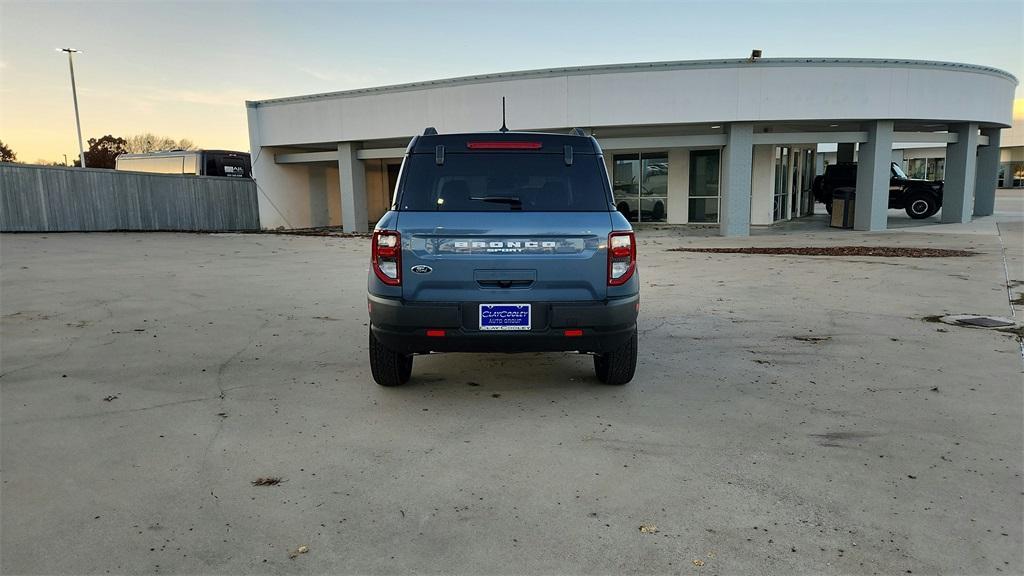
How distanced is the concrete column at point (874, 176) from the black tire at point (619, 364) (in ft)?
58.2

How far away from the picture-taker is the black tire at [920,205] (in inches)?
922

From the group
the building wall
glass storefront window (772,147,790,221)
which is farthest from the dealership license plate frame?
glass storefront window (772,147,790,221)

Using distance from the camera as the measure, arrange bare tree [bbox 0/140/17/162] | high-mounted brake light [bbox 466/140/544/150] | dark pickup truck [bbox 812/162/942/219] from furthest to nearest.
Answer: bare tree [bbox 0/140/17/162] < dark pickup truck [bbox 812/162/942/219] < high-mounted brake light [bbox 466/140/544/150]

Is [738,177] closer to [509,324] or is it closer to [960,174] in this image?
[960,174]

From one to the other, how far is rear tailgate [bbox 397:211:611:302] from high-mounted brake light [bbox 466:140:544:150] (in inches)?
26.7

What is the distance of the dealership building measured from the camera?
722 inches

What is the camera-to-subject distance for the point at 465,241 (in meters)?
4.26

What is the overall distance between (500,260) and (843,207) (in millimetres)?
20242

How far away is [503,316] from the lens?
14.0ft

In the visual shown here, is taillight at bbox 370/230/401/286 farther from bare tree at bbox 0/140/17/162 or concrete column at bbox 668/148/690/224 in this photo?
bare tree at bbox 0/140/17/162

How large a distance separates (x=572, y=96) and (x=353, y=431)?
16702 mm

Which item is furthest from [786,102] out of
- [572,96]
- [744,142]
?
[572,96]

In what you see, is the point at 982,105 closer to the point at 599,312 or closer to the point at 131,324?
the point at 599,312

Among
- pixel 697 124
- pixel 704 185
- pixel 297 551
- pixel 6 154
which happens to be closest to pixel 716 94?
pixel 697 124
